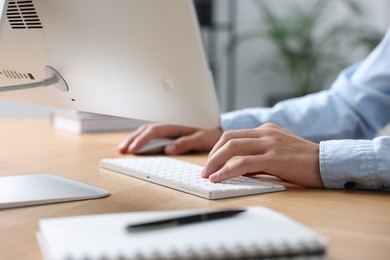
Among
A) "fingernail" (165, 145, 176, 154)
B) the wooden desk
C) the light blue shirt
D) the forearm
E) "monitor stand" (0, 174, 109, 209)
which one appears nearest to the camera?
the wooden desk

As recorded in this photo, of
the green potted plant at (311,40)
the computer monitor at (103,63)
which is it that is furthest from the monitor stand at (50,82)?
the green potted plant at (311,40)

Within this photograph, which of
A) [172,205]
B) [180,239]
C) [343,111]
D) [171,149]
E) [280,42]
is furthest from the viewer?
[280,42]

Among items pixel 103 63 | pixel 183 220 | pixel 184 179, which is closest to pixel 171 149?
pixel 184 179

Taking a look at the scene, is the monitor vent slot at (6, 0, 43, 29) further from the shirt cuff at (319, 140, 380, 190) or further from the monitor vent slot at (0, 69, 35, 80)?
the shirt cuff at (319, 140, 380, 190)

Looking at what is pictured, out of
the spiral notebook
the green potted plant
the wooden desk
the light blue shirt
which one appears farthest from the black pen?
the green potted plant

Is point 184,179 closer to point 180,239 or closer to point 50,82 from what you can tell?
point 50,82

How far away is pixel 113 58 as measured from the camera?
841mm

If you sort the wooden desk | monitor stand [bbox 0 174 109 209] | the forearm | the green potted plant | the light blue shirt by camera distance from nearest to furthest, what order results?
the wooden desk, monitor stand [bbox 0 174 109 209], the forearm, the light blue shirt, the green potted plant

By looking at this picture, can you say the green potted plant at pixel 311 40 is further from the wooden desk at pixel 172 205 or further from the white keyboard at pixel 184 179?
the white keyboard at pixel 184 179

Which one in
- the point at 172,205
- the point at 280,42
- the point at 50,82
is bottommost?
the point at 172,205

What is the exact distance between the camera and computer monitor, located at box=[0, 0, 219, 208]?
0.76 metres

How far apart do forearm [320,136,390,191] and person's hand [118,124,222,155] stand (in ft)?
1.33

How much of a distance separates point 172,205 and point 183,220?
0.24 metres

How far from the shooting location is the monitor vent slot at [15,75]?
99 cm
